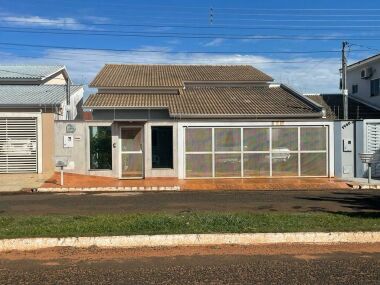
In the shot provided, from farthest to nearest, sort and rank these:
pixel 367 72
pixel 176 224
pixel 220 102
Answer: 1. pixel 367 72
2. pixel 220 102
3. pixel 176 224

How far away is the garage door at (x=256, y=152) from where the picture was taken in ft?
69.2

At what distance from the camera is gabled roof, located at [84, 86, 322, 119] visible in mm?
21844

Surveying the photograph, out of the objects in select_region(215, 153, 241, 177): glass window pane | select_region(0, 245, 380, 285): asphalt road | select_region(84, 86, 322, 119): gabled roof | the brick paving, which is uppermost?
select_region(84, 86, 322, 119): gabled roof

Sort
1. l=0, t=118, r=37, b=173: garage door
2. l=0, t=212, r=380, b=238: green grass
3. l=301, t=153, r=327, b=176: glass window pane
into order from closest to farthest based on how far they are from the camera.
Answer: l=0, t=212, r=380, b=238: green grass
l=301, t=153, r=327, b=176: glass window pane
l=0, t=118, r=37, b=173: garage door

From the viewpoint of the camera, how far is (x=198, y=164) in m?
21.1

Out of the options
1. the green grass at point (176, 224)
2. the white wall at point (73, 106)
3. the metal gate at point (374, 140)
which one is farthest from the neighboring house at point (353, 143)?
the white wall at point (73, 106)

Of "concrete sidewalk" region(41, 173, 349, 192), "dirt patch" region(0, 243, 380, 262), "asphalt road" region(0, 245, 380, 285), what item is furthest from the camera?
"concrete sidewalk" region(41, 173, 349, 192)

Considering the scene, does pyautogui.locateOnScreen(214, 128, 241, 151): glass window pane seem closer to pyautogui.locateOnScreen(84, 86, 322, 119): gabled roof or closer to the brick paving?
pyautogui.locateOnScreen(84, 86, 322, 119): gabled roof

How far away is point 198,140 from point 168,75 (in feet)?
35.3

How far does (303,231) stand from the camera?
28.1ft

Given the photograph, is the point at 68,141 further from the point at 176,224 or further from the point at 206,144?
the point at 176,224

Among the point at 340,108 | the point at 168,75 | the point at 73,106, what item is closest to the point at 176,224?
the point at 73,106

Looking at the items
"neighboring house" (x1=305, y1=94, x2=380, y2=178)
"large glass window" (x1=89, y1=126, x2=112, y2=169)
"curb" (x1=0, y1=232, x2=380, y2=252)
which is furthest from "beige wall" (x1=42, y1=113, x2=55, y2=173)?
"curb" (x1=0, y1=232, x2=380, y2=252)

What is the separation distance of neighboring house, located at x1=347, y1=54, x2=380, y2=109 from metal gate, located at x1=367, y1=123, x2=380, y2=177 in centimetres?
839
